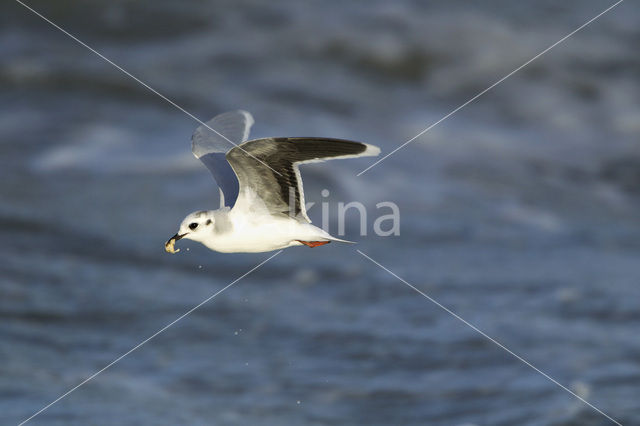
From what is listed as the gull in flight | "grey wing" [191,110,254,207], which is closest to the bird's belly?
the gull in flight

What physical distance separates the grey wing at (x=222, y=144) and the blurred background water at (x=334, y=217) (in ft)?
8.32

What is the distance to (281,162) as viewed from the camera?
4.33 m

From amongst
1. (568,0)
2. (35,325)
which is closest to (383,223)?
(35,325)

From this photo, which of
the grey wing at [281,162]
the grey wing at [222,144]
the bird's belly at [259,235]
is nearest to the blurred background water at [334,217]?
the grey wing at [222,144]

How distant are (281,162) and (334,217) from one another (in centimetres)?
645

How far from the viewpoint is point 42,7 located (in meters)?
14.0

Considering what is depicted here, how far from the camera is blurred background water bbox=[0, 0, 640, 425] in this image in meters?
7.53

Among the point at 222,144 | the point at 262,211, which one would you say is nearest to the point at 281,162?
the point at 262,211

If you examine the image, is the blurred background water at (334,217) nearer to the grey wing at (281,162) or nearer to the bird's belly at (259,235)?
the bird's belly at (259,235)

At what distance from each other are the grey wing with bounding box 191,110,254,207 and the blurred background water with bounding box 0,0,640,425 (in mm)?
2536

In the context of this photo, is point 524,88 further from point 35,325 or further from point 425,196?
point 35,325

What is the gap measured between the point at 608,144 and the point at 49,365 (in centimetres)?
851

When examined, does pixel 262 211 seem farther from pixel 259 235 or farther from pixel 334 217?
pixel 334 217

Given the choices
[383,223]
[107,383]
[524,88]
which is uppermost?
[524,88]
